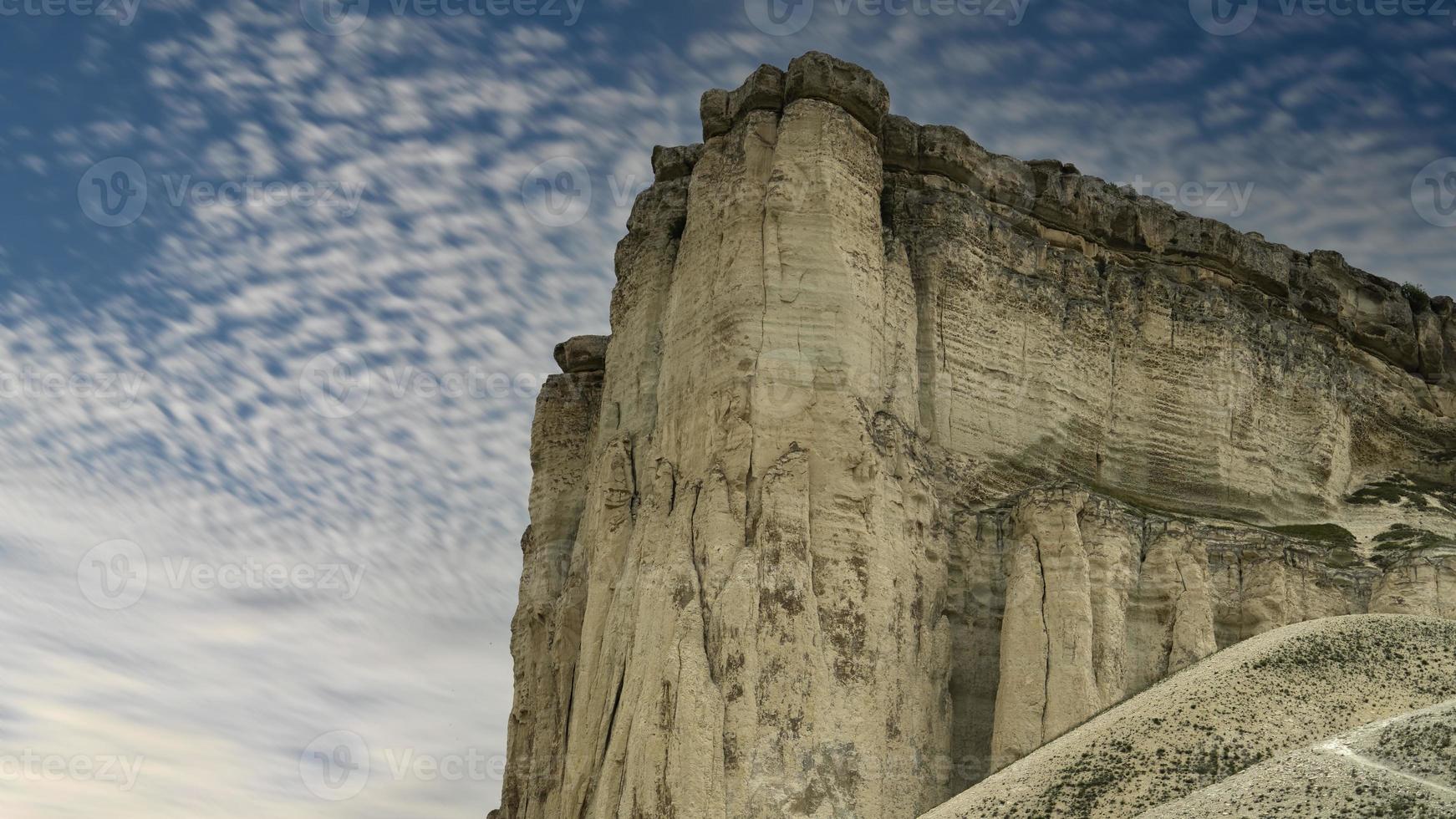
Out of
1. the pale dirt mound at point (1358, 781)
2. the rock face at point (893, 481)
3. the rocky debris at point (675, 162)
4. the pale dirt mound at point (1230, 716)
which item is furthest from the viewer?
the rocky debris at point (675, 162)

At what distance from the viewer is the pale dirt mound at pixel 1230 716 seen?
3092 centimetres

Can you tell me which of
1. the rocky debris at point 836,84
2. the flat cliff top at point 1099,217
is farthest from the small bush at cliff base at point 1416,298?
the rocky debris at point 836,84

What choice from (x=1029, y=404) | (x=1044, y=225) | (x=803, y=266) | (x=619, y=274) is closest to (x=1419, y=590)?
(x=1029, y=404)

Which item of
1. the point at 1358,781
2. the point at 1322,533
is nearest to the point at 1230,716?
the point at 1358,781

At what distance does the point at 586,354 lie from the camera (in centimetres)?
5341

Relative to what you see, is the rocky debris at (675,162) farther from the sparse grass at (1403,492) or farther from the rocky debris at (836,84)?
the sparse grass at (1403,492)

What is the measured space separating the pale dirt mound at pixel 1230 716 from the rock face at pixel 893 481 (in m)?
4.13

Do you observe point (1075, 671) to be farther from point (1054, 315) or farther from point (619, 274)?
point (619, 274)

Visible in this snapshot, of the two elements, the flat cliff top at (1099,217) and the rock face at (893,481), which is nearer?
the rock face at (893,481)

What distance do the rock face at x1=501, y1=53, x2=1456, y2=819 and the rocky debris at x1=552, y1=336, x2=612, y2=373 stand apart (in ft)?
0.33

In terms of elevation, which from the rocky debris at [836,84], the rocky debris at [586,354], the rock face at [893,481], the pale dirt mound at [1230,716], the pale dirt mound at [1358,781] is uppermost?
the rocky debris at [836,84]

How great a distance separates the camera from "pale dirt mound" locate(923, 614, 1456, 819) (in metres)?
30.9

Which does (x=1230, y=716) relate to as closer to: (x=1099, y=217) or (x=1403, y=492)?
(x=1099, y=217)

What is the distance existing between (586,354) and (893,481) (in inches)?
651
